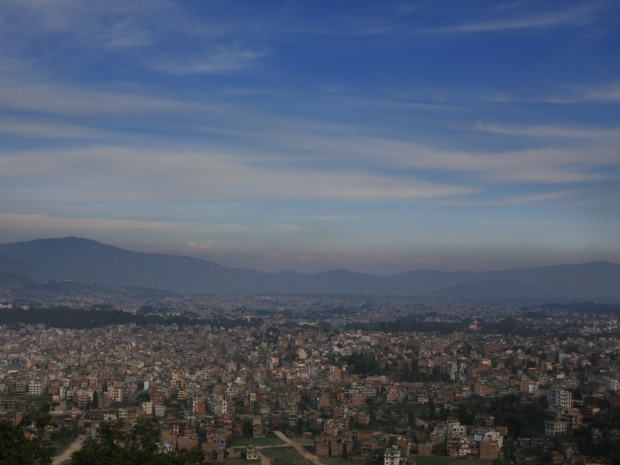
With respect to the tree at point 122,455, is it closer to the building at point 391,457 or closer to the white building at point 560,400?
the building at point 391,457

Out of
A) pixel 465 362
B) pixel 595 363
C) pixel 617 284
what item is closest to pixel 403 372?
pixel 465 362

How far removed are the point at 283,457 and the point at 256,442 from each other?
184cm

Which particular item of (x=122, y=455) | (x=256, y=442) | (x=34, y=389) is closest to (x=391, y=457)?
(x=256, y=442)

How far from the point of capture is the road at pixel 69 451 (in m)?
15.6

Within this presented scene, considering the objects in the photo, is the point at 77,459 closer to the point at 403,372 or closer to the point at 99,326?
the point at 403,372

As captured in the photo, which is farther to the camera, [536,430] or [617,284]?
[617,284]

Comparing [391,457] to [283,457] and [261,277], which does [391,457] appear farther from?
[261,277]

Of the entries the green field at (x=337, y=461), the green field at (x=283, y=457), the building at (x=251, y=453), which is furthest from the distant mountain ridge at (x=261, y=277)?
the building at (x=251, y=453)

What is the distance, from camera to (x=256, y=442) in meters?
18.8

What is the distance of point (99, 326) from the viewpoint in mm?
50750

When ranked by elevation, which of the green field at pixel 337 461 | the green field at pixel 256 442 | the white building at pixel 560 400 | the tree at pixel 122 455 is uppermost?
the tree at pixel 122 455

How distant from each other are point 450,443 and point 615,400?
6422mm

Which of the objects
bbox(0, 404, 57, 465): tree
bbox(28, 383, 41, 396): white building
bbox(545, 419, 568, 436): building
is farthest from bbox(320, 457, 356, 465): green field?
bbox(28, 383, 41, 396): white building

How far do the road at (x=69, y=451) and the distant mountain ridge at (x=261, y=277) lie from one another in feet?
339
